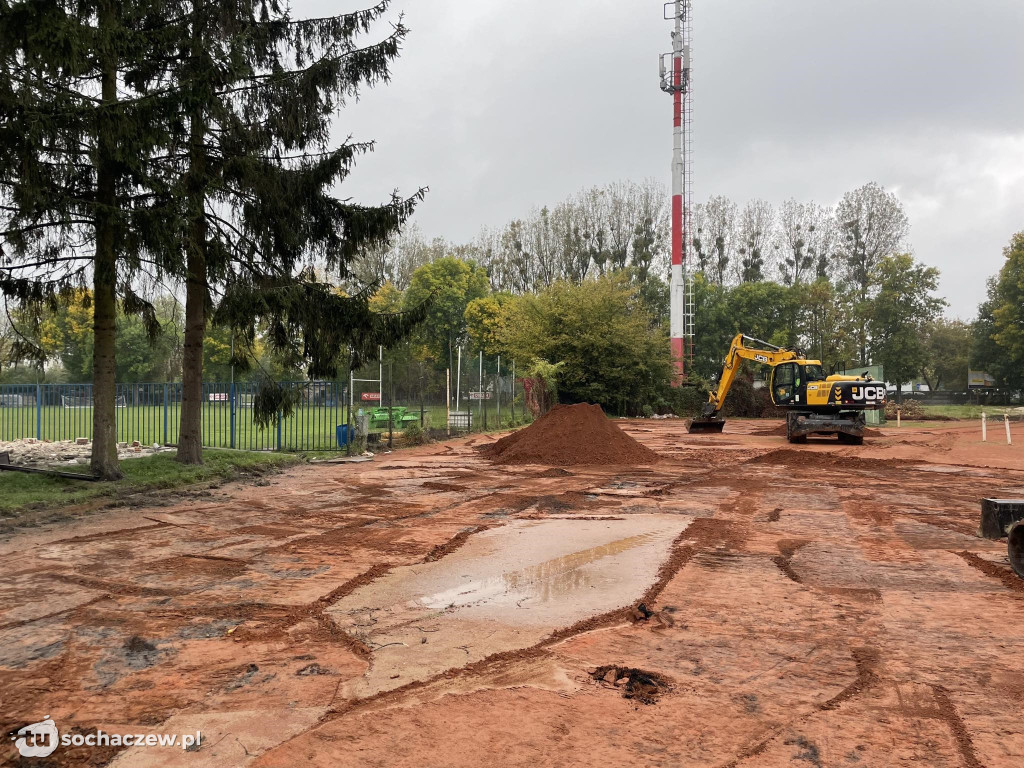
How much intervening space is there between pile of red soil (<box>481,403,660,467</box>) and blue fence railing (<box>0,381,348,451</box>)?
16.0 ft

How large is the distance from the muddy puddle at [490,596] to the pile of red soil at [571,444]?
8.70 metres

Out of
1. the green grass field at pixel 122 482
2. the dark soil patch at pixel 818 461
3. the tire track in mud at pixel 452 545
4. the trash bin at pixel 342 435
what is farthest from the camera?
the trash bin at pixel 342 435

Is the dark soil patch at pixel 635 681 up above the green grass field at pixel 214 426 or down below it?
below

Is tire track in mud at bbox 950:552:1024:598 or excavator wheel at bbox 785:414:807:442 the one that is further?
excavator wheel at bbox 785:414:807:442

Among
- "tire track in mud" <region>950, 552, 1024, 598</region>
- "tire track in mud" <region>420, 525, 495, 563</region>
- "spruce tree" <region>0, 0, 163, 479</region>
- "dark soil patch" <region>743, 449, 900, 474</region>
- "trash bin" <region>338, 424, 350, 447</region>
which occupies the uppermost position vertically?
"spruce tree" <region>0, 0, 163, 479</region>

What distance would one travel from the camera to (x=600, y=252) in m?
64.8

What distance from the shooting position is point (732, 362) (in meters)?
26.1

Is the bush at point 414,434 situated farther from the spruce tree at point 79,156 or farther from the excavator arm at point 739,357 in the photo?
the excavator arm at point 739,357

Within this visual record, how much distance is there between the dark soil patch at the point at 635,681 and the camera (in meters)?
3.89

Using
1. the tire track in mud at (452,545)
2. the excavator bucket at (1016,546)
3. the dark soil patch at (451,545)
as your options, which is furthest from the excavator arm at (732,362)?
the excavator bucket at (1016,546)

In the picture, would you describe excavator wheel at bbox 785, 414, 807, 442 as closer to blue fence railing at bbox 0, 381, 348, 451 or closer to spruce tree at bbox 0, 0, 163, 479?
blue fence railing at bbox 0, 381, 348, 451

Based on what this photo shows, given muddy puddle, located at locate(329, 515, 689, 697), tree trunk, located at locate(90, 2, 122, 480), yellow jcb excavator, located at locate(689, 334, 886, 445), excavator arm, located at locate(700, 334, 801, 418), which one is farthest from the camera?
excavator arm, located at locate(700, 334, 801, 418)

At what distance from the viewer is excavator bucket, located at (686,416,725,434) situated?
2803 centimetres

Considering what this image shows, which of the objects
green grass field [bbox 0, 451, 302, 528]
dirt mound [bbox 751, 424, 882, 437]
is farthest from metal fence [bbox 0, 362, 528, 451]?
dirt mound [bbox 751, 424, 882, 437]
